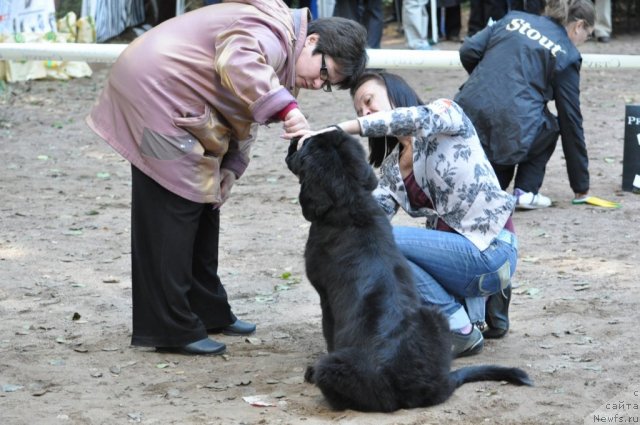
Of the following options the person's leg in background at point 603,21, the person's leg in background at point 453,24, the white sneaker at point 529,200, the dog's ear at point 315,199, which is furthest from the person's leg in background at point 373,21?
the dog's ear at point 315,199

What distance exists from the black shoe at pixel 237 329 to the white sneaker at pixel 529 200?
10.5 feet

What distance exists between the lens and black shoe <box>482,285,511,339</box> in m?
5.23

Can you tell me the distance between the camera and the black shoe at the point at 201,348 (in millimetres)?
5031

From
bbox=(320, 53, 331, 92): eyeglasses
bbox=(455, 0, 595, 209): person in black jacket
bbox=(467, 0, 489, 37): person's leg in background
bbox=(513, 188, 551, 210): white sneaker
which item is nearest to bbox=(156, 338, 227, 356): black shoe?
bbox=(320, 53, 331, 92): eyeglasses

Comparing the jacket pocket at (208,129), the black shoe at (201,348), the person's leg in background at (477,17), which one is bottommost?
the black shoe at (201,348)

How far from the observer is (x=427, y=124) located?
176 inches

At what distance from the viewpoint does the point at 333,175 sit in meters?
4.21

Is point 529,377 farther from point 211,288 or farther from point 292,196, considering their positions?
point 292,196

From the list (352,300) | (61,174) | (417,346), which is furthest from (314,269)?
(61,174)

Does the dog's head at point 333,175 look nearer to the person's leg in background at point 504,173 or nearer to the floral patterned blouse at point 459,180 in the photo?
the floral patterned blouse at point 459,180

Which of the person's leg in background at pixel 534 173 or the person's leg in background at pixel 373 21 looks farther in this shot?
the person's leg in background at pixel 373 21

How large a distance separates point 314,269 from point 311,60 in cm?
93

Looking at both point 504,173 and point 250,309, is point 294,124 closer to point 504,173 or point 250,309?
point 250,309

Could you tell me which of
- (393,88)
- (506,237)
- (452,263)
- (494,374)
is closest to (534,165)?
(506,237)
